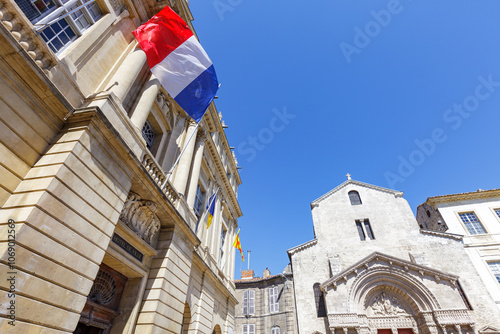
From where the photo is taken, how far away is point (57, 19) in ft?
21.2

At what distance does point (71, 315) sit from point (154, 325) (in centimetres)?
301

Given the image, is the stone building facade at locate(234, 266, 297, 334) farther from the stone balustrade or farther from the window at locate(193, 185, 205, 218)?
the stone balustrade

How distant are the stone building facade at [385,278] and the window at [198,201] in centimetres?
1169

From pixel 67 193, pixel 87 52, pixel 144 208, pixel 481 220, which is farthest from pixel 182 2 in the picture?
pixel 481 220

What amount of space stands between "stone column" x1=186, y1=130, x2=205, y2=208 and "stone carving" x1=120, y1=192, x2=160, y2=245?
2.98 metres

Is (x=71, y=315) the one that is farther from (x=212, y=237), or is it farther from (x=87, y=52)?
(x=212, y=237)

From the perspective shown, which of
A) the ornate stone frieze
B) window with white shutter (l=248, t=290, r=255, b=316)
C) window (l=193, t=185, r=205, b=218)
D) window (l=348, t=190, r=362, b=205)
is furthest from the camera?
window with white shutter (l=248, t=290, r=255, b=316)

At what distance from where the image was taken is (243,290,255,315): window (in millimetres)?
27188

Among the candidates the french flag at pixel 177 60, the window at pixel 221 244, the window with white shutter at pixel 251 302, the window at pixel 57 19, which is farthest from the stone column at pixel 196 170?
the window with white shutter at pixel 251 302

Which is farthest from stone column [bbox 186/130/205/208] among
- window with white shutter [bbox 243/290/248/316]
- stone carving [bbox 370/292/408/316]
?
window with white shutter [bbox 243/290/248/316]

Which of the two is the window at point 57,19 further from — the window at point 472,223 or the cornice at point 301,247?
the window at point 472,223

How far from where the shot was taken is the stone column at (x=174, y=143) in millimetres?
10578

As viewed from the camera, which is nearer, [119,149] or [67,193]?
[67,193]

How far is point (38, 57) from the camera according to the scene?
5648mm
